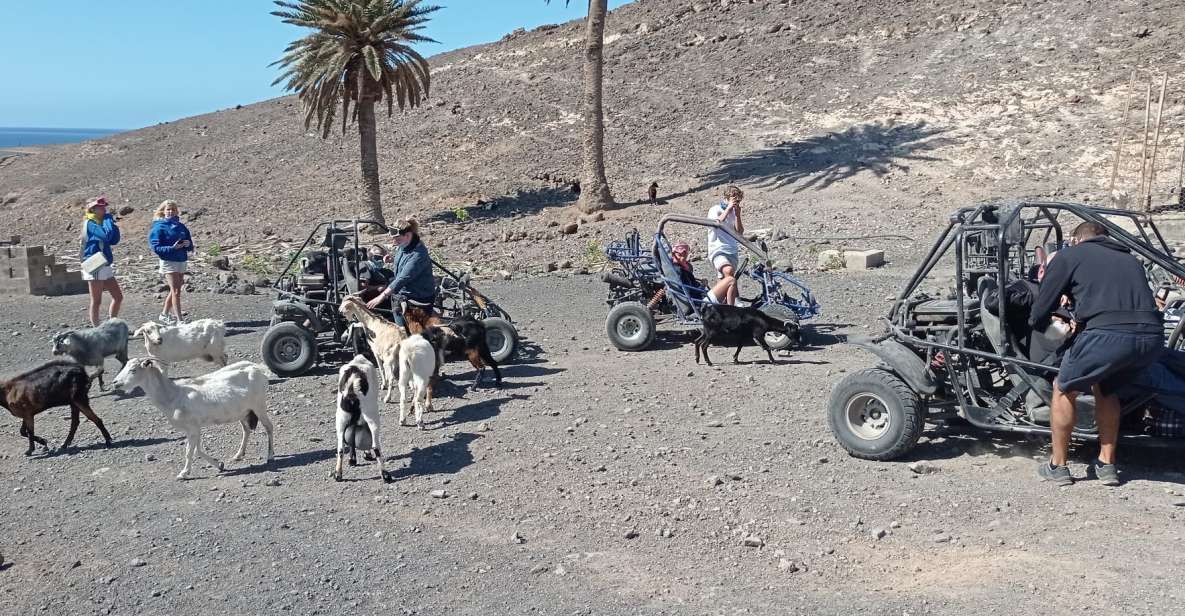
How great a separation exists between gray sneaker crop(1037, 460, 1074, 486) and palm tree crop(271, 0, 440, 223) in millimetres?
20346

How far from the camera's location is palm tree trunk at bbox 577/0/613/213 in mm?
24484

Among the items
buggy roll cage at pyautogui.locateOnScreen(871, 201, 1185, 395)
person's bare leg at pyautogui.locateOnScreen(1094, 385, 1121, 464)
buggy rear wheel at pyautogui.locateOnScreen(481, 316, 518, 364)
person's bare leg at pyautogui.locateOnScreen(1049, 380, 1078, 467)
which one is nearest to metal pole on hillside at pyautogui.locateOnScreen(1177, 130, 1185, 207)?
buggy roll cage at pyautogui.locateOnScreen(871, 201, 1185, 395)

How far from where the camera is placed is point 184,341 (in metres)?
10.7

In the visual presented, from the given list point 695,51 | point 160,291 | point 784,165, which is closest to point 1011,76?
point 784,165

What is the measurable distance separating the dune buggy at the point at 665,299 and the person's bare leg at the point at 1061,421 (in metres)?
4.77

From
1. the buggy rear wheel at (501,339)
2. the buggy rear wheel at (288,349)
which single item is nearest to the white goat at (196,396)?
the buggy rear wheel at (288,349)

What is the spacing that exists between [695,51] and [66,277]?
2616cm

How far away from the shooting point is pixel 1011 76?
2970 cm

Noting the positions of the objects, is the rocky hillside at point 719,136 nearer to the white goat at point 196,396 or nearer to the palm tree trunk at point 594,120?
the palm tree trunk at point 594,120

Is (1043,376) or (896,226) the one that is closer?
(1043,376)

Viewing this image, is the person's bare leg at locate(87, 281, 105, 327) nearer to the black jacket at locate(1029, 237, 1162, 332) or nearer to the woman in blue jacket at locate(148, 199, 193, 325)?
the woman in blue jacket at locate(148, 199, 193, 325)

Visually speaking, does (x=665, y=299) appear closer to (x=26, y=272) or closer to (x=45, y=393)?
(x=45, y=393)

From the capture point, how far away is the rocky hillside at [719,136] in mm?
24719

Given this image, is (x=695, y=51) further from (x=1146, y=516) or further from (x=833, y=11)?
(x=1146, y=516)
